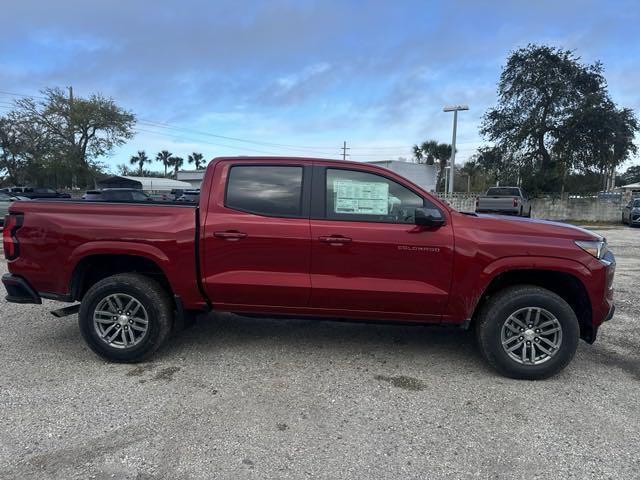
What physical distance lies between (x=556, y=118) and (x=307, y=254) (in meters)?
29.6

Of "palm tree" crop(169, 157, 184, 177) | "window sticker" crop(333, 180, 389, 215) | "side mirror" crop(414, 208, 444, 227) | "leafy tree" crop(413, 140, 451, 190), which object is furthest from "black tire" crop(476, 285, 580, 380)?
"palm tree" crop(169, 157, 184, 177)

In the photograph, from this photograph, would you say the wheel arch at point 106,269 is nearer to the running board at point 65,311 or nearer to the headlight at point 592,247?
the running board at point 65,311

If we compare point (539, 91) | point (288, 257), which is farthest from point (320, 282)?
point (539, 91)

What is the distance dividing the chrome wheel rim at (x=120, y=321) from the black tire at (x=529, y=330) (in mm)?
3044

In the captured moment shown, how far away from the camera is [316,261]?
4.27m

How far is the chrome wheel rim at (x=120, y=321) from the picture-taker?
4.46 metres

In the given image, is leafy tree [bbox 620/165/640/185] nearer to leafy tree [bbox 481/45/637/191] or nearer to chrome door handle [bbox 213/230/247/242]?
leafy tree [bbox 481/45/637/191]

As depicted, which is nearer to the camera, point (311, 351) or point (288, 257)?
point (288, 257)

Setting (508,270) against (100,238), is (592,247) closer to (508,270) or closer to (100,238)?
(508,270)

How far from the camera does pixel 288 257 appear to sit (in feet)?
14.0

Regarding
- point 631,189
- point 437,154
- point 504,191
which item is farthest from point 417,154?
point 504,191

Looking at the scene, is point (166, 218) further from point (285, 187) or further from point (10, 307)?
point (10, 307)

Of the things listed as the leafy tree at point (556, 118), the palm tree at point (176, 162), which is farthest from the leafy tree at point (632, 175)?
the palm tree at point (176, 162)

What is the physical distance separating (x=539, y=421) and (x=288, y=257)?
7.56 feet
